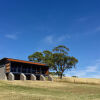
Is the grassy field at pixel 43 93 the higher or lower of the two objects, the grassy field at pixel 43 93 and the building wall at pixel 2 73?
the lower

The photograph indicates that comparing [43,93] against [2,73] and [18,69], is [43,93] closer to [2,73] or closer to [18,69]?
[18,69]

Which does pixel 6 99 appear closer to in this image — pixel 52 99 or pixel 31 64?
pixel 52 99

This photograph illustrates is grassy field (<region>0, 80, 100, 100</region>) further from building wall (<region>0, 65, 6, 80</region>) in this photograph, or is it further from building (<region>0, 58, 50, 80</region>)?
building wall (<region>0, 65, 6, 80</region>)

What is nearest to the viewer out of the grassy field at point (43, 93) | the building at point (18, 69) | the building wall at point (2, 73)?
the grassy field at point (43, 93)

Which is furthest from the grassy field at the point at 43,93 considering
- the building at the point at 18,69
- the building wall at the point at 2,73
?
the building wall at the point at 2,73

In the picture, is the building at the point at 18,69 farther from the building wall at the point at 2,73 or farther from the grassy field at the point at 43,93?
the grassy field at the point at 43,93

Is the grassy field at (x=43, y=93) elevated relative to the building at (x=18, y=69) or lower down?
lower down

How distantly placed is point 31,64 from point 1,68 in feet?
29.9

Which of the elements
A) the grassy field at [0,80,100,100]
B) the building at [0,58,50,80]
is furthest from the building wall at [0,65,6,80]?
the grassy field at [0,80,100,100]

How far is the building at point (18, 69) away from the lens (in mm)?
38125

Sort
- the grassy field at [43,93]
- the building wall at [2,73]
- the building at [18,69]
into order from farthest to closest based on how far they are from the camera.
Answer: the building wall at [2,73] → the building at [18,69] → the grassy field at [43,93]

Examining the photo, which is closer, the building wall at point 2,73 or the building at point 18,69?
the building at point 18,69

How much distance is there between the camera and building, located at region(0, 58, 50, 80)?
1501 inches

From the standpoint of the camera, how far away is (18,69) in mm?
40969
